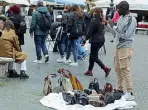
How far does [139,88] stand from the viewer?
32.4 feet

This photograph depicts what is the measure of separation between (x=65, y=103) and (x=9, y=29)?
3271 mm

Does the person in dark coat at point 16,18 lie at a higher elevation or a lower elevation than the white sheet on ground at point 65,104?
higher

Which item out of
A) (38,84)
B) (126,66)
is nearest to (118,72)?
(126,66)

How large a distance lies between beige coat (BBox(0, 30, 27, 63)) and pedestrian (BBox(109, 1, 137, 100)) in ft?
8.47

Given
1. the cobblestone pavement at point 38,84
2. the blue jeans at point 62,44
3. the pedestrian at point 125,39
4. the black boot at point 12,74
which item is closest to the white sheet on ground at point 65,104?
the cobblestone pavement at point 38,84

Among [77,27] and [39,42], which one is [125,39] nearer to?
[77,27]

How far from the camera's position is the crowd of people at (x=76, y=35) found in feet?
27.7

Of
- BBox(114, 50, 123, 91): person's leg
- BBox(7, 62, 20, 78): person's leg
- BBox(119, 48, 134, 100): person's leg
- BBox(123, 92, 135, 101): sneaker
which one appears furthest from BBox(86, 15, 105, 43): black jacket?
BBox(123, 92, 135, 101): sneaker

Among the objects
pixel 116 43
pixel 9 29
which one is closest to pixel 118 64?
pixel 116 43

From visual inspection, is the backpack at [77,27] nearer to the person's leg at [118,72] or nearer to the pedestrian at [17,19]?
the pedestrian at [17,19]

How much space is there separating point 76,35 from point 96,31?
61.3 inches

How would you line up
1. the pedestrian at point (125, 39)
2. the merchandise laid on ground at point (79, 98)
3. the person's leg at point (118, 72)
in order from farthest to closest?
the person's leg at point (118, 72), the pedestrian at point (125, 39), the merchandise laid on ground at point (79, 98)

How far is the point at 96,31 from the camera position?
36.2 feet

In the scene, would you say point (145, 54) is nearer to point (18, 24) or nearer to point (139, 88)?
point (18, 24)
